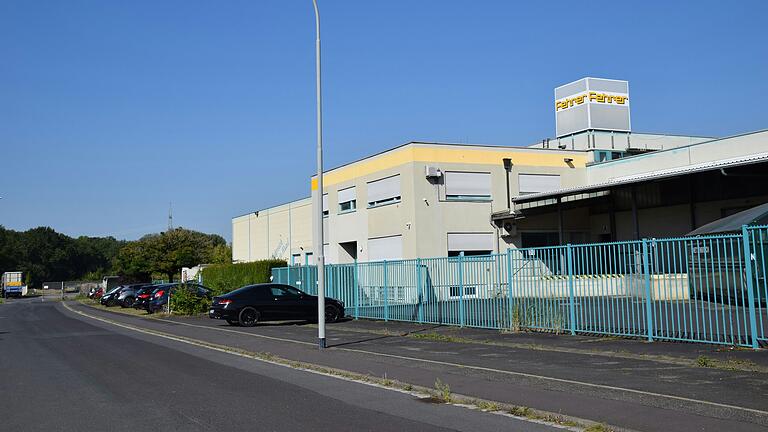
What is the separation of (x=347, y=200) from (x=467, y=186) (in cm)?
781

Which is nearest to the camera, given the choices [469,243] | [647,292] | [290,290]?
[647,292]

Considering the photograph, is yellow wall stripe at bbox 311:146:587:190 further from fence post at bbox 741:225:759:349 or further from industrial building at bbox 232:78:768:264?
fence post at bbox 741:225:759:349

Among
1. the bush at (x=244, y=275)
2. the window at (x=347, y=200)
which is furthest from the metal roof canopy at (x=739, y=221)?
the bush at (x=244, y=275)

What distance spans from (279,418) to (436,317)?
13.4 metres

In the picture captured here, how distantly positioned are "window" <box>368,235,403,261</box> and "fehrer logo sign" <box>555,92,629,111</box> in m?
17.1

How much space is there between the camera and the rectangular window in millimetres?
35312

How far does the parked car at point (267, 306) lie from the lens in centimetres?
2402

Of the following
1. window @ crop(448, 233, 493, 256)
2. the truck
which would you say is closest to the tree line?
the truck

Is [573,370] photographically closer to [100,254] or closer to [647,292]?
[647,292]

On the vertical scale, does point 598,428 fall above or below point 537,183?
below

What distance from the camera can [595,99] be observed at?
4425 cm

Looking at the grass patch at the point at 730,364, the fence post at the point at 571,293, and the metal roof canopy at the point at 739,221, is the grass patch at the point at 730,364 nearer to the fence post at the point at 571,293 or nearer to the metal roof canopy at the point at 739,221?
the fence post at the point at 571,293

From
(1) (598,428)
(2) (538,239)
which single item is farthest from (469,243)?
(1) (598,428)

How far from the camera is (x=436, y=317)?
70.9ft
